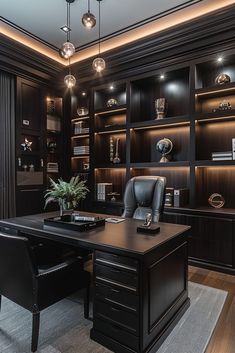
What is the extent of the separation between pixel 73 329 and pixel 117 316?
52cm

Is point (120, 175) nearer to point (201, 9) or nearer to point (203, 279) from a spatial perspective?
point (203, 279)

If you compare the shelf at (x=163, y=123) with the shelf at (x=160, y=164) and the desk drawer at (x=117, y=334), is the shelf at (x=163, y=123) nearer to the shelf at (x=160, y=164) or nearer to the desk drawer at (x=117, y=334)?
the shelf at (x=160, y=164)

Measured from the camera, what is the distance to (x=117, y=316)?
1.58m

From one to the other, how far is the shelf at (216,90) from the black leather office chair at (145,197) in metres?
1.49

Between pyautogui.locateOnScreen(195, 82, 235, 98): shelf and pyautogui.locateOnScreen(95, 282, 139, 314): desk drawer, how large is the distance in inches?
108

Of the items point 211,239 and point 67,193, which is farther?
point 211,239

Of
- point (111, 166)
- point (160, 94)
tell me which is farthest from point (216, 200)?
point (160, 94)

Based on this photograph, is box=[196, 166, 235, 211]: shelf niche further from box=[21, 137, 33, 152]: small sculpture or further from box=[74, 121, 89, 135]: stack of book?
box=[21, 137, 33, 152]: small sculpture

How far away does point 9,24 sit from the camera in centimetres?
338

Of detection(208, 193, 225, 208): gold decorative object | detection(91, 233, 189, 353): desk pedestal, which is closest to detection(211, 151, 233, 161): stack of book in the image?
detection(208, 193, 225, 208): gold decorative object

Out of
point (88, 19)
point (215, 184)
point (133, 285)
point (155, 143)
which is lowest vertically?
point (133, 285)

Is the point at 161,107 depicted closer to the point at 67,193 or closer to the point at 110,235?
the point at 67,193

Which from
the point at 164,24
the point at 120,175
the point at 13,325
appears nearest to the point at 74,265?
the point at 13,325

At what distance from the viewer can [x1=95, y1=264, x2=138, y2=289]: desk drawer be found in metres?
1.50
